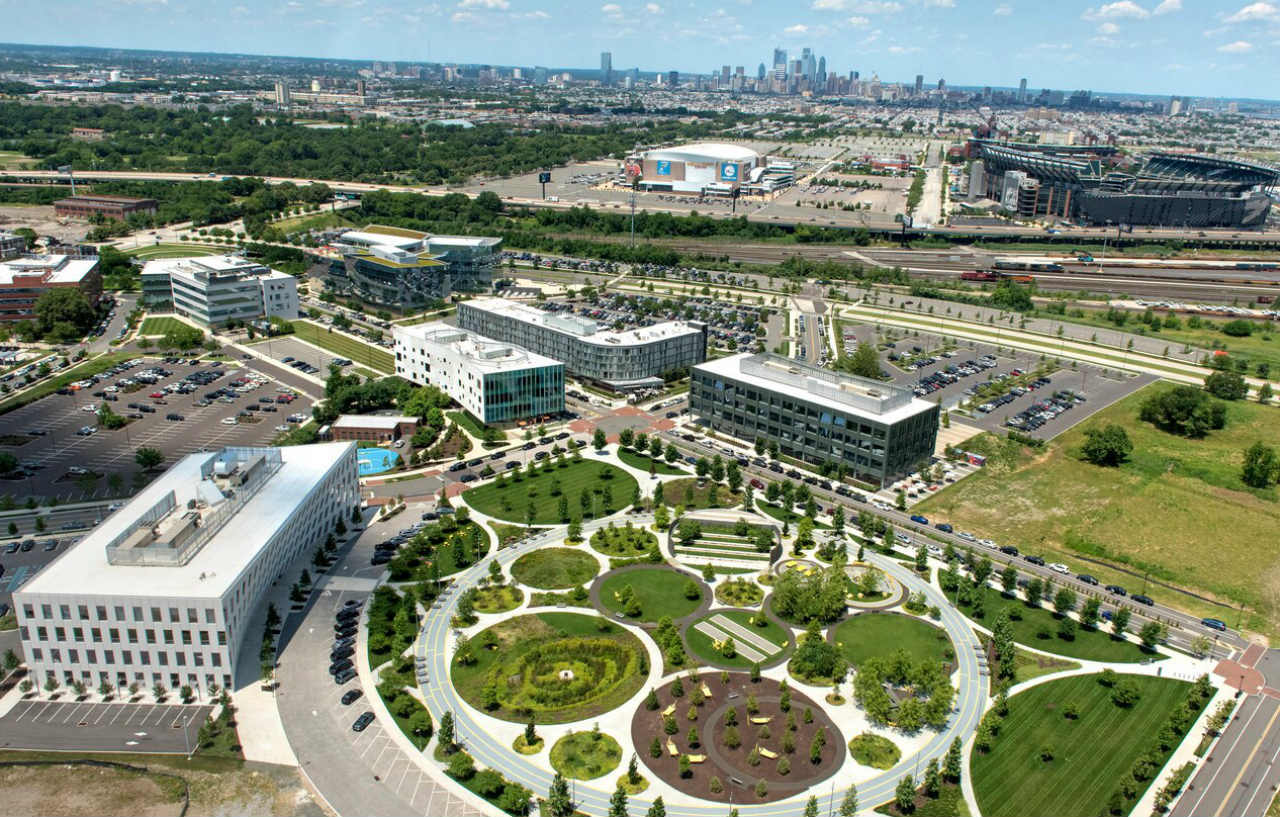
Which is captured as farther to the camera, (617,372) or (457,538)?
(617,372)

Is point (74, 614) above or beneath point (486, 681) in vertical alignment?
above

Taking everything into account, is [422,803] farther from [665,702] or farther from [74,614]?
[74,614]

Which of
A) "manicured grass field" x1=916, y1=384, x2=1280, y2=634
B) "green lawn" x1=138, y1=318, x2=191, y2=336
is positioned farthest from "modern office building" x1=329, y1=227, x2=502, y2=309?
"manicured grass field" x1=916, y1=384, x2=1280, y2=634

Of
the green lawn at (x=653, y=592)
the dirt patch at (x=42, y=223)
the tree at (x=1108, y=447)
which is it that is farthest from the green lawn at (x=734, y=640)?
the dirt patch at (x=42, y=223)

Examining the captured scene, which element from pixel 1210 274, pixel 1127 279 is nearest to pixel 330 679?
pixel 1127 279

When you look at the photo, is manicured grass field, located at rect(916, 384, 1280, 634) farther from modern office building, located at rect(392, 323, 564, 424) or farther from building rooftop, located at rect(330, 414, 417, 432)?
building rooftop, located at rect(330, 414, 417, 432)

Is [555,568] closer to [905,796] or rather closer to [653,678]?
[653,678]

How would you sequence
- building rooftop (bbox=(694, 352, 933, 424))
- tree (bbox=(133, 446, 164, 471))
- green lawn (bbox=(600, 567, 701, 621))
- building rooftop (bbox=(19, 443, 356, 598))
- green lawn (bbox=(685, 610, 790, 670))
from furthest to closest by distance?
building rooftop (bbox=(694, 352, 933, 424))
tree (bbox=(133, 446, 164, 471))
green lawn (bbox=(600, 567, 701, 621))
green lawn (bbox=(685, 610, 790, 670))
building rooftop (bbox=(19, 443, 356, 598))
